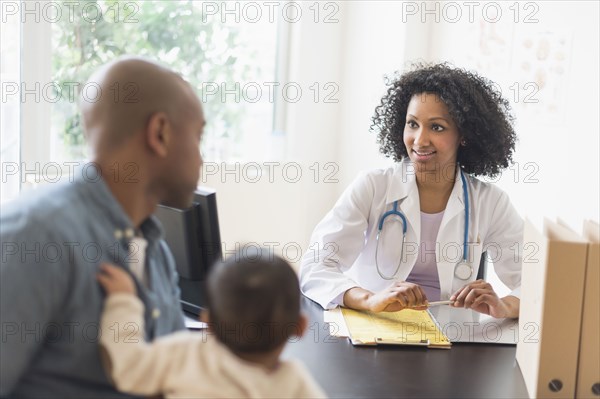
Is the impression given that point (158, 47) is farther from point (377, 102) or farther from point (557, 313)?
point (557, 313)

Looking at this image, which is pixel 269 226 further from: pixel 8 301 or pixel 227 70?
pixel 8 301

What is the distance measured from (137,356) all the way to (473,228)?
5.16 feet

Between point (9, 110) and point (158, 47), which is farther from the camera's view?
point (158, 47)

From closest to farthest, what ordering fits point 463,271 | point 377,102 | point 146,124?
point 146,124 → point 463,271 → point 377,102

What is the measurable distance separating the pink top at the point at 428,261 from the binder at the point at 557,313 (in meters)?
0.93

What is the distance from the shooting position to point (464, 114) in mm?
2533

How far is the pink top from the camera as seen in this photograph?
7.90 feet

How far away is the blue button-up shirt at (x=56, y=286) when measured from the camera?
43.1 inches

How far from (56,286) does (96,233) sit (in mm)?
115

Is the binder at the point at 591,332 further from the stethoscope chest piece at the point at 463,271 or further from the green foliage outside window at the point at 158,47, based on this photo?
the green foliage outside window at the point at 158,47

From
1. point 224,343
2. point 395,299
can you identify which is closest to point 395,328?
point 395,299

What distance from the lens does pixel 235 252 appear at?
1.26 metres

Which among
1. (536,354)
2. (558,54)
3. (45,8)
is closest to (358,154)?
(558,54)

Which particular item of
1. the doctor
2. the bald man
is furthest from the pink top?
the bald man
